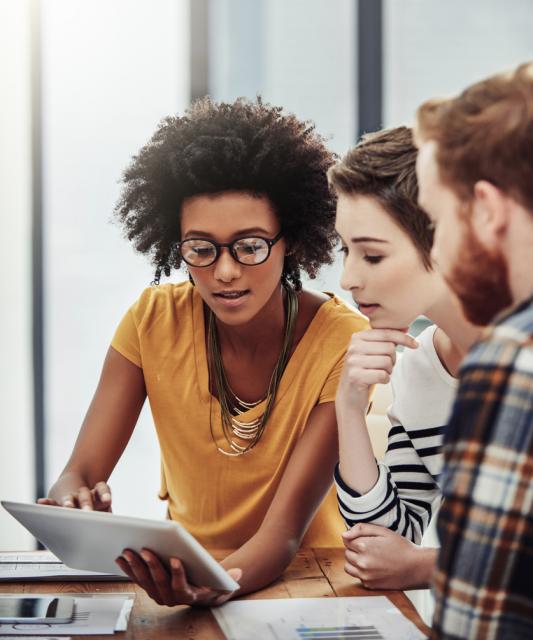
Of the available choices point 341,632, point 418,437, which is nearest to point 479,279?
point 341,632

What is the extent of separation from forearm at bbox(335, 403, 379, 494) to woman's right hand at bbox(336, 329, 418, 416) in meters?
0.04

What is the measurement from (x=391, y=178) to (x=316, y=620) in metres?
0.77

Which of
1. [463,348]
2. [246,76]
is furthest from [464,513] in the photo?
[246,76]

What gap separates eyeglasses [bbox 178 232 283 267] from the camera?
6.11ft

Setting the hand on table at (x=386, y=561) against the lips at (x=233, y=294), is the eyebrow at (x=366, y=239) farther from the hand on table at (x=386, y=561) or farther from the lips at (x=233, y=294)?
the hand on table at (x=386, y=561)

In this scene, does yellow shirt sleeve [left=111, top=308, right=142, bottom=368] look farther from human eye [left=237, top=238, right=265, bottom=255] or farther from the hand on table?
the hand on table

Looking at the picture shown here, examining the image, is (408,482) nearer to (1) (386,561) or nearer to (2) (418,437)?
(2) (418,437)

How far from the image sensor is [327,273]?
414 cm

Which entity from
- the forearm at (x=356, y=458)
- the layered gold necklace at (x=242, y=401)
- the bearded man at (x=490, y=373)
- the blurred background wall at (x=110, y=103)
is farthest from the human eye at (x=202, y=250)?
the blurred background wall at (x=110, y=103)

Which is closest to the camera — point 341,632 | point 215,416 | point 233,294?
point 341,632

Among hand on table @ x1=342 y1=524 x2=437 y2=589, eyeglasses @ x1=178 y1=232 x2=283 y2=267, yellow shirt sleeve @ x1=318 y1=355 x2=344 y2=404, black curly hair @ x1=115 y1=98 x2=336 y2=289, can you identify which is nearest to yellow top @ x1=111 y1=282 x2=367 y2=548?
yellow shirt sleeve @ x1=318 y1=355 x2=344 y2=404

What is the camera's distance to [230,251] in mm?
1862

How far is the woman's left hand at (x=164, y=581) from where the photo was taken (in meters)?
1.37

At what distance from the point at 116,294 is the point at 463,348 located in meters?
2.68
